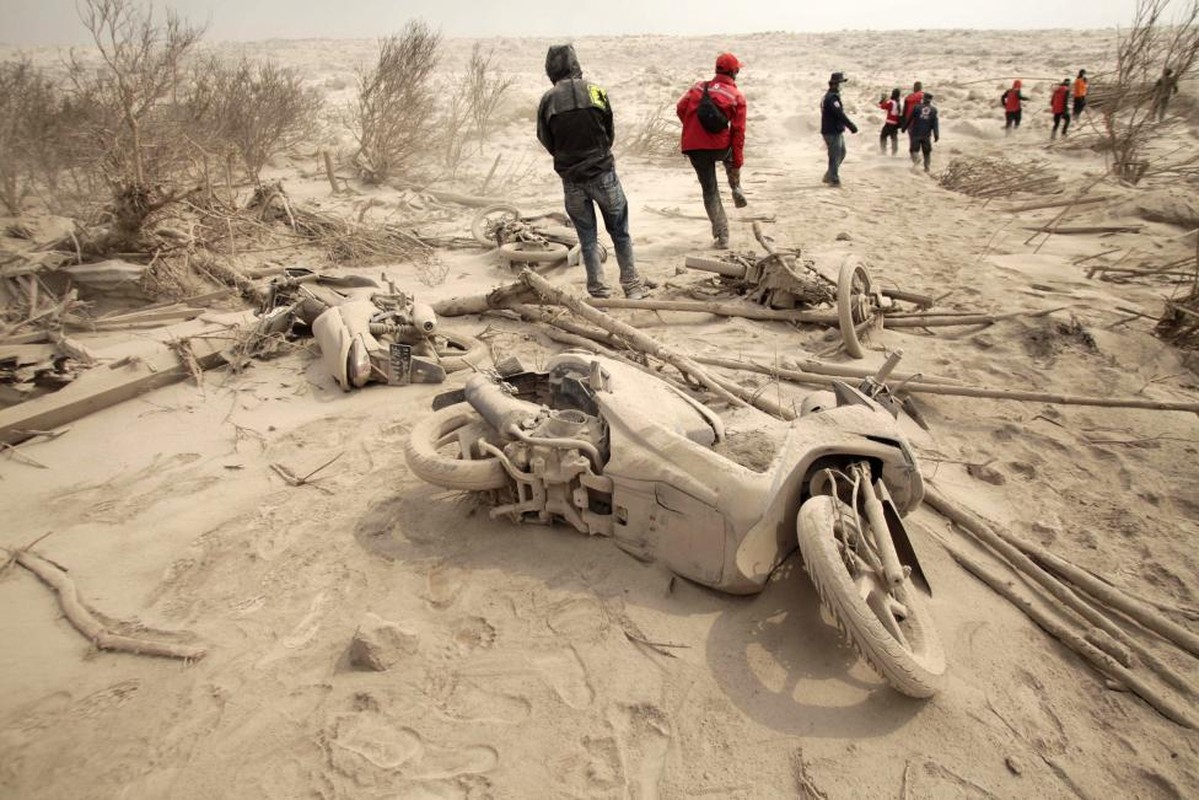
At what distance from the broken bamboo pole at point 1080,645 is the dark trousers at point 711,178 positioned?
16.8ft

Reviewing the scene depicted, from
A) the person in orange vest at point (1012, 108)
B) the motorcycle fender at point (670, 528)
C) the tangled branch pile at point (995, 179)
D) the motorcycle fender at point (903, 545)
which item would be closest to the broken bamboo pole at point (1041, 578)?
the motorcycle fender at point (903, 545)

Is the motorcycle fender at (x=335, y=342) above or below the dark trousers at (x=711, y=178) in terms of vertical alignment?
below

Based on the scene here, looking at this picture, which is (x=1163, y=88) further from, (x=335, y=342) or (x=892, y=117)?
(x=335, y=342)

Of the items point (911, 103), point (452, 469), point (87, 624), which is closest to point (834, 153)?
point (911, 103)

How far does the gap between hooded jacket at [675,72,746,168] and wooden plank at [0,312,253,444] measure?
4735 millimetres

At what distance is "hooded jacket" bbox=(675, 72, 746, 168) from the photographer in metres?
6.62

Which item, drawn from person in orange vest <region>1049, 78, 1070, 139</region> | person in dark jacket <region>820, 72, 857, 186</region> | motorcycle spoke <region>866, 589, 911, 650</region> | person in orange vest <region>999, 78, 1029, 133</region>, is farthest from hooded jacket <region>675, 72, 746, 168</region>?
person in orange vest <region>999, 78, 1029, 133</region>

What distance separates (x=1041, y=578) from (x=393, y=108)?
1115 cm

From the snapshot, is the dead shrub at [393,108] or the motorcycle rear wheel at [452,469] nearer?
the motorcycle rear wheel at [452,469]

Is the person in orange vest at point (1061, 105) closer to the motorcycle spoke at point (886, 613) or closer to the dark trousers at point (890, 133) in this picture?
the dark trousers at point (890, 133)

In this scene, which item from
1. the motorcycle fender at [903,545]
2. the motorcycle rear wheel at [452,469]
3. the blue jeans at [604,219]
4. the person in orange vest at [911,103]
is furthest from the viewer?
the person in orange vest at [911,103]

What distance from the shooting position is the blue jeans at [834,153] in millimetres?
10031

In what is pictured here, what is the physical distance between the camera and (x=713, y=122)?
6.66 metres

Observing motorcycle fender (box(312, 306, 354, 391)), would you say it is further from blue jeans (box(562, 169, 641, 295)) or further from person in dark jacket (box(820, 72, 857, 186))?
person in dark jacket (box(820, 72, 857, 186))
